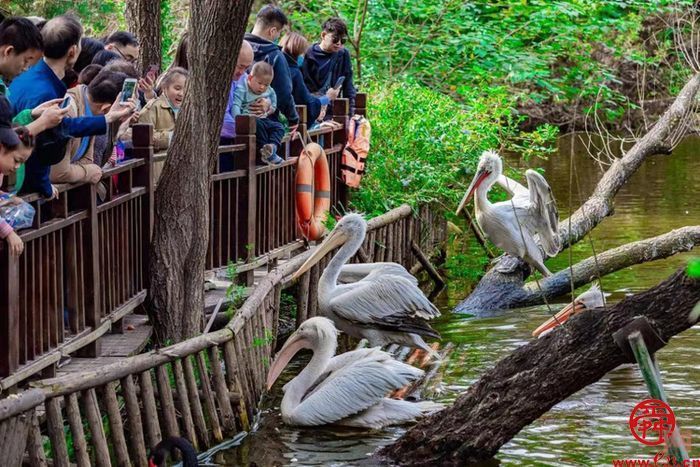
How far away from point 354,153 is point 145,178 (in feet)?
17.1

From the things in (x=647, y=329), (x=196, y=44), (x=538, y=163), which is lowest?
(x=538, y=163)

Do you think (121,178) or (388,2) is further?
(388,2)

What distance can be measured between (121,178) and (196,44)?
100 cm

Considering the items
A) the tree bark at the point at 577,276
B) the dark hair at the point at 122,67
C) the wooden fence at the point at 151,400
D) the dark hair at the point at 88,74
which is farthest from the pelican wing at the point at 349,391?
the tree bark at the point at 577,276

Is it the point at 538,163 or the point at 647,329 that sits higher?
the point at 647,329

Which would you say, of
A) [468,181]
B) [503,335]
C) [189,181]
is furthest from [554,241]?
[189,181]

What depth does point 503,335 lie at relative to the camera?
471 inches

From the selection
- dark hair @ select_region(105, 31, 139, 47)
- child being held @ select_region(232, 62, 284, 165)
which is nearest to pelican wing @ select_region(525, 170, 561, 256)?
child being held @ select_region(232, 62, 284, 165)

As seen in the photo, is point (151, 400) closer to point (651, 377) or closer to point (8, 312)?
point (8, 312)

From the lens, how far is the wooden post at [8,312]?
632cm

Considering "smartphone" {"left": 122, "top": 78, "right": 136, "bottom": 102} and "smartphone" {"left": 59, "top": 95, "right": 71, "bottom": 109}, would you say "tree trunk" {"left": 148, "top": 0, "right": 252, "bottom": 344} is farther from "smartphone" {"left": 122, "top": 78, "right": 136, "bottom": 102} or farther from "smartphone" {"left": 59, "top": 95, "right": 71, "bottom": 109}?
"smartphone" {"left": 59, "top": 95, "right": 71, "bottom": 109}

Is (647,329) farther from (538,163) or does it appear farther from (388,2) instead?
(538,163)

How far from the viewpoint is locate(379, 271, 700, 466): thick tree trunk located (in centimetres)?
644

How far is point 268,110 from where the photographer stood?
11016mm
